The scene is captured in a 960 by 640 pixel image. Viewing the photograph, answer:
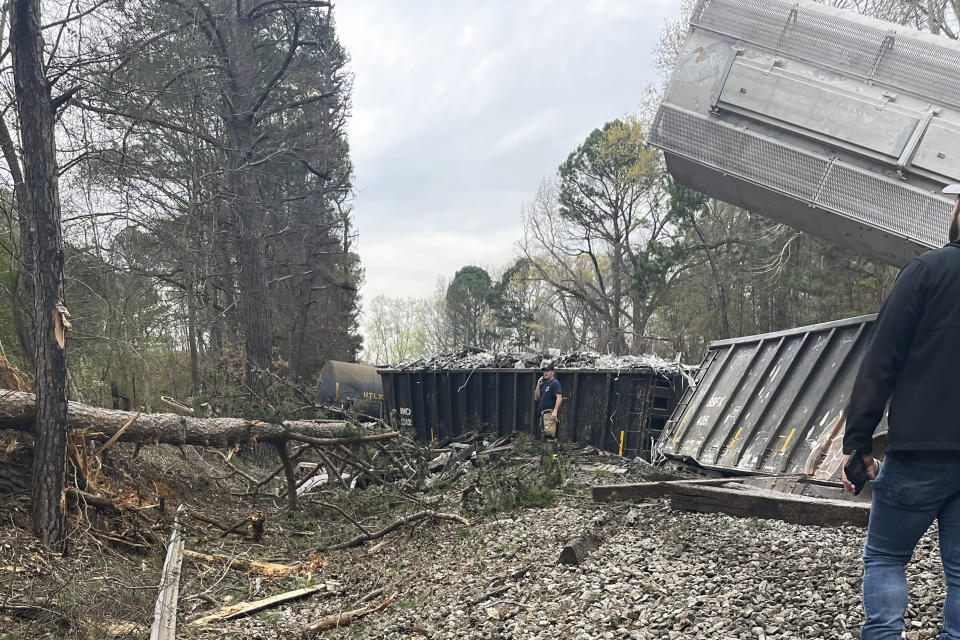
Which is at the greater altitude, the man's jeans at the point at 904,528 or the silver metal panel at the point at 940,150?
the silver metal panel at the point at 940,150

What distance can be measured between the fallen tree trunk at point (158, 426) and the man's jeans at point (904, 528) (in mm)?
6128

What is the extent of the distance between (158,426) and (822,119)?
7.94 meters

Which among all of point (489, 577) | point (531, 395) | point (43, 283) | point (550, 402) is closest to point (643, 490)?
point (489, 577)

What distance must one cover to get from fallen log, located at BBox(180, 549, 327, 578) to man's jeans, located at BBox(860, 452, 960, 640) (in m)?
4.64

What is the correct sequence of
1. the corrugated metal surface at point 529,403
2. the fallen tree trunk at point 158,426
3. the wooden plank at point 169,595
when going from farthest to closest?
the corrugated metal surface at point 529,403 < the fallen tree trunk at point 158,426 < the wooden plank at point 169,595

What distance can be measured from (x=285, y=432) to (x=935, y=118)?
25.9ft

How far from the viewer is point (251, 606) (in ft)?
15.8

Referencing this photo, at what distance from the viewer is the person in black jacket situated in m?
2.37

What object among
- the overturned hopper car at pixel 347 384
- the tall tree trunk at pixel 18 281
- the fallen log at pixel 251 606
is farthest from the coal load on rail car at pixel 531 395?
the tall tree trunk at pixel 18 281

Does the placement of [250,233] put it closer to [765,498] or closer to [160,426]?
[160,426]

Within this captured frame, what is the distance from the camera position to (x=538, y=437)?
1160cm

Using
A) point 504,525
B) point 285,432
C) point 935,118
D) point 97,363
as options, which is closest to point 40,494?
point 285,432

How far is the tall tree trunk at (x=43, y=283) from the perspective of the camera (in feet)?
17.1

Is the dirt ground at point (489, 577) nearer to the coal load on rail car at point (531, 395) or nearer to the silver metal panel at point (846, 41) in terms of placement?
the coal load on rail car at point (531, 395)
